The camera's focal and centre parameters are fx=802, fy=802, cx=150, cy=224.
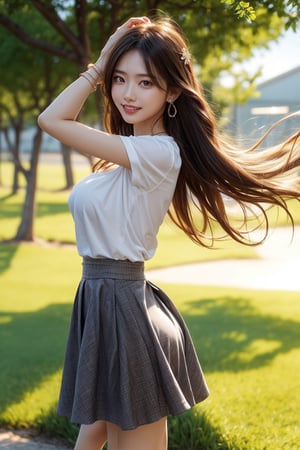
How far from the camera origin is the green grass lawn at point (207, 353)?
3.97m

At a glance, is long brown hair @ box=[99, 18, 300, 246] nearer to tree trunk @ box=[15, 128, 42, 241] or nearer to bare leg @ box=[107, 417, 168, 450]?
bare leg @ box=[107, 417, 168, 450]

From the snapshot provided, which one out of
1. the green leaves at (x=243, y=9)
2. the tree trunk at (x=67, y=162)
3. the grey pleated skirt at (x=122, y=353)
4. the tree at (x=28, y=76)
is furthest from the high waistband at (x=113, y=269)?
the tree trunk at (x=67, y=162)

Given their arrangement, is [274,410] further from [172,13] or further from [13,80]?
[13,80]

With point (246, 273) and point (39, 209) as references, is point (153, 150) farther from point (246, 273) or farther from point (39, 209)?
point (39, 209)

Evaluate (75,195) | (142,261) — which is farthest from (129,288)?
(75,195)

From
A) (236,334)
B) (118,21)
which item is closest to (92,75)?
(236,334)

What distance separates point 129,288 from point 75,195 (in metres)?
0.36

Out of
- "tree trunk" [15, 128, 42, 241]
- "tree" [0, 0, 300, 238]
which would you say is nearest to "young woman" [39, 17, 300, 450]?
"tree" [0, 0, 300, 238]

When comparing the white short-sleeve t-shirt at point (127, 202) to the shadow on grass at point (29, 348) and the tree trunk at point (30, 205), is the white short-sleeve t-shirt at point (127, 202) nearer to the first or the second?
the shadow on grass at point (29, 348)

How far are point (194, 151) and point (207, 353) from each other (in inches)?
129

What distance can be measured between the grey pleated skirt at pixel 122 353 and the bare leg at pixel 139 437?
53mm

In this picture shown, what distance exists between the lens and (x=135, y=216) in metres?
2.63

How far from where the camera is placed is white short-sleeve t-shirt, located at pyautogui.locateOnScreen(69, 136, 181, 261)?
261 cm

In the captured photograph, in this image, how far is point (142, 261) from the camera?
8.91ft
